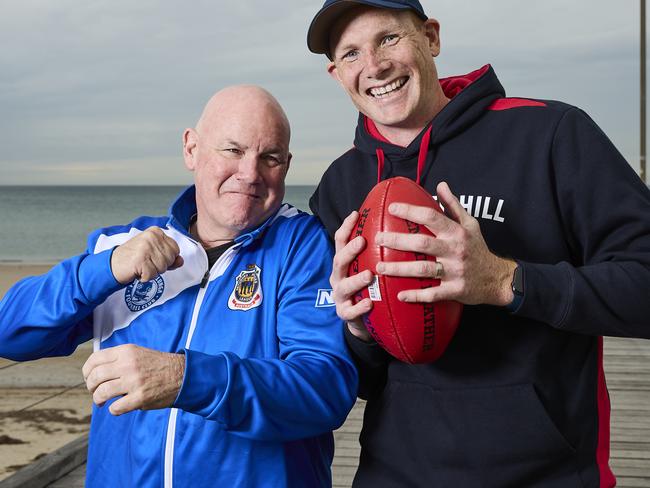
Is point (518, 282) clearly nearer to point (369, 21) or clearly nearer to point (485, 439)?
point (485, 439)

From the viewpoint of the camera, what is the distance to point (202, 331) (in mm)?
1608

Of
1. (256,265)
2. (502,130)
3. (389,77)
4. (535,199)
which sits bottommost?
(256,265)

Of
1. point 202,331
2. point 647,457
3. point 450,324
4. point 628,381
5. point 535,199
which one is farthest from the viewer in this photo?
point 628,381

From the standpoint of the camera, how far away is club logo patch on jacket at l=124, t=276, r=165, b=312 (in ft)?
5.57

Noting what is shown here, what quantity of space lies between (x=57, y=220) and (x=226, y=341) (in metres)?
47.1

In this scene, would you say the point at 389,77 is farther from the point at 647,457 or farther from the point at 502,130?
the point at 647,457

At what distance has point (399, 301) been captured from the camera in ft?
4.39

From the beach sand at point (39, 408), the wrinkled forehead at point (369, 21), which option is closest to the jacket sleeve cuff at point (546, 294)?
the wrinkled forehead at point (369, 21)

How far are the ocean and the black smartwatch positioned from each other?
67.1 ft

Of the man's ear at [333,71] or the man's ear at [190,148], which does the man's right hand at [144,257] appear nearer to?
the man's ear at [190,148]

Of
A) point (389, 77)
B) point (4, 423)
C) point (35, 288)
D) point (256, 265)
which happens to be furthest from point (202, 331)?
point (4, 423)

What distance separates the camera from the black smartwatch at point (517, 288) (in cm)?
130

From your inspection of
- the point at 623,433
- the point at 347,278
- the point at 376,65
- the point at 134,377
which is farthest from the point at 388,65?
the point at 623,433

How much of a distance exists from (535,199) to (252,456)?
0.82 metres
